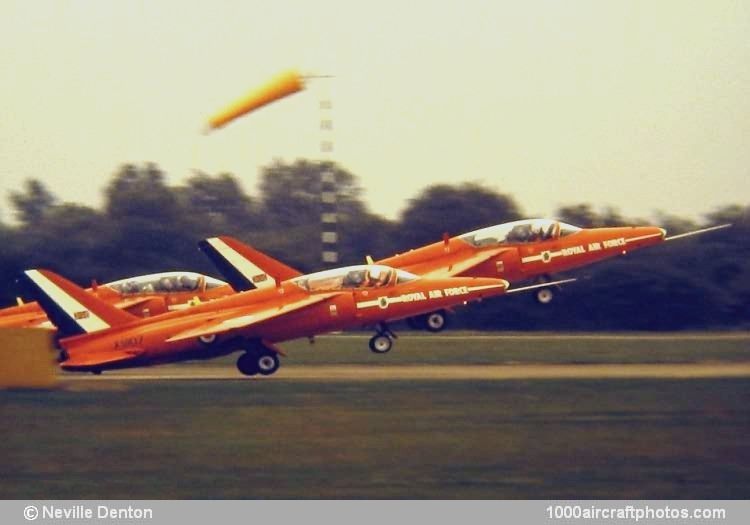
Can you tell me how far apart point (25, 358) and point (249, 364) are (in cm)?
575

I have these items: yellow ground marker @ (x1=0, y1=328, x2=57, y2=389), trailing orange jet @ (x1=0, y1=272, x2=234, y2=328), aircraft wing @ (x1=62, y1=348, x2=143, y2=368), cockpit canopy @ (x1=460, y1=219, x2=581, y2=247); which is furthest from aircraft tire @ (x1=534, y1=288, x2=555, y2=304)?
yellow ground marker @ (x1=0, y1=328, x2=57, y2=389)

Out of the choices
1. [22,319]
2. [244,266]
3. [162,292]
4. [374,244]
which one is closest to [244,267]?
[244,266]

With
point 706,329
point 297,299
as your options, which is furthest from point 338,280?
point 706,329

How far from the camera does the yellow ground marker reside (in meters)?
26.1

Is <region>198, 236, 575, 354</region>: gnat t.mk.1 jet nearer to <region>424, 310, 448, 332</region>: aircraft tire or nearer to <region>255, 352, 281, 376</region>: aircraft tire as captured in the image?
<region>424, 310, 448, 332</region>: aircraft tire

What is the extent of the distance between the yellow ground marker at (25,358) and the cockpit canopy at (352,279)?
6.55 m

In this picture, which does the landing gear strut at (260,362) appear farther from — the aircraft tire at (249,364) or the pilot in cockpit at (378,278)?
the pilot in cockpit at (378,278)

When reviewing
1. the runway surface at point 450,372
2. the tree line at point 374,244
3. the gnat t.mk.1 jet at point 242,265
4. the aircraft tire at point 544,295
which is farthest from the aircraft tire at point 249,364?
the tree line at point 374,244

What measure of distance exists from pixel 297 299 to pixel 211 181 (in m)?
36.8

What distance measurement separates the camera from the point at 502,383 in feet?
90.0

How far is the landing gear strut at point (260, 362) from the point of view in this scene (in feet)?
102

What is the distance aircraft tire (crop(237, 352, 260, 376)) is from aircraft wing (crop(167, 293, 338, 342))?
32.9 inches

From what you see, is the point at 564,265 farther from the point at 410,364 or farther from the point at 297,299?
the point at 297,299
